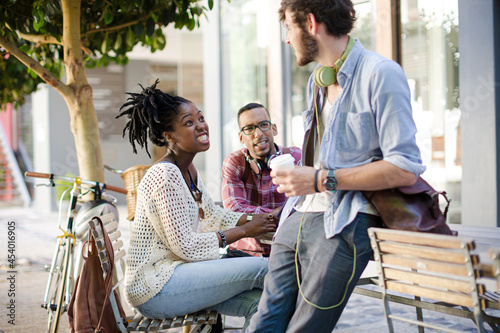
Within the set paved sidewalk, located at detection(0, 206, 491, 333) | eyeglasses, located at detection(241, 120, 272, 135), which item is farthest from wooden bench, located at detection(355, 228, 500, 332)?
paved sidewalk, located at detection(0, 206, 491, 333)

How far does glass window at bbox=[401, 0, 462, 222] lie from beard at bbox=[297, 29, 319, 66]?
151 inches

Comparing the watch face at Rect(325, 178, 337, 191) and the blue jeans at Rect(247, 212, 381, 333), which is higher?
the watch face at Rect(325, 178, 337, 191)

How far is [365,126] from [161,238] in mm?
1254

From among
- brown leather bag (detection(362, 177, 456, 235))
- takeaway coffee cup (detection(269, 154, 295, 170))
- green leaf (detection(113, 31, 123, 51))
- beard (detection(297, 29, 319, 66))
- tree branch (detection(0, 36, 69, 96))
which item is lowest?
brown leather bag (detection(362, 177, 456, 235))

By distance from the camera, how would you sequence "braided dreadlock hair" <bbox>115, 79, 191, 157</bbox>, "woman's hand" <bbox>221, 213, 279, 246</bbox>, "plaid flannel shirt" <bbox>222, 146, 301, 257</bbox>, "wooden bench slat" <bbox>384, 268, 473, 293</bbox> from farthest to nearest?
"plaid flannel shirt" <bbox>222, 146, 301, 257</bbox> < "braided dreadlock hair" <bbox>115, 79, 191, 157</bbox> < "woman's hand" <bbox>221, 213, 279, 246</bbox> < "wooden bench slat" <bbox>384, 268, 473, 293</bbox>

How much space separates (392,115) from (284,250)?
0.65 metres

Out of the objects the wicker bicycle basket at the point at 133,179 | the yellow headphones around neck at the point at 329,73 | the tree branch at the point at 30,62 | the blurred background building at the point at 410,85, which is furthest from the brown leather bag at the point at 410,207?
the tree branch at the point at 30,62

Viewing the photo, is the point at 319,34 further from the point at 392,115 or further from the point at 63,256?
the point at 63,256

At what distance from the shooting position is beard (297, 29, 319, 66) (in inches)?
73.2

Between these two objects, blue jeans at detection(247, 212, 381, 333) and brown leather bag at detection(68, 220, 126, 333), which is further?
brown leather bag at detection(68, 220, 126, 333)

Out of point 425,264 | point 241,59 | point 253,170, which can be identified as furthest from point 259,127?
point 241,59

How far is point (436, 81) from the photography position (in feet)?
18.6

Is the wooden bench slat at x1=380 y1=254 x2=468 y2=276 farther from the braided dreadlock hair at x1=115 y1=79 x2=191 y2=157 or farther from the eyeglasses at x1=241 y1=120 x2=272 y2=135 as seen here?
the eyeglasses at x1=241 y1=120 x2=272 y2=135

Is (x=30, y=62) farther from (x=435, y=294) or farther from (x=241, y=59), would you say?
(x=241, y=59)
